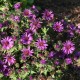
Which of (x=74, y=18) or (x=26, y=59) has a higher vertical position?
(x=74, y=18)

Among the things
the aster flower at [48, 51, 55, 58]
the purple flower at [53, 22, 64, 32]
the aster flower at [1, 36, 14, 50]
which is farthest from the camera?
the purple flower at [53, 22, 64, 32]

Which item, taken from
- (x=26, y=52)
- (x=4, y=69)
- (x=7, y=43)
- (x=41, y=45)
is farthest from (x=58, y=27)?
(x=4, y=69)

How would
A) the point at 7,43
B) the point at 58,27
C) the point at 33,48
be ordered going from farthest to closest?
the point at 58,27 → the point at 33,48 → the point at 7,43

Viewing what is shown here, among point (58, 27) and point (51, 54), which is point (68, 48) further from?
point (58, 27)

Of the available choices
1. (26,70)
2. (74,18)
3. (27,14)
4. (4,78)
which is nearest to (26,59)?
(26,70)

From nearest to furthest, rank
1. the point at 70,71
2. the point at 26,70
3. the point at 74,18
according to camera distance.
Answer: the point at 26,70 < the point at 70,71 < the point at 74,18

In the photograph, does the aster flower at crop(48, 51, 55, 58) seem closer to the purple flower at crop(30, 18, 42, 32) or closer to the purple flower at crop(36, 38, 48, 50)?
the purple flower at crop(36, 38, 48, 50)

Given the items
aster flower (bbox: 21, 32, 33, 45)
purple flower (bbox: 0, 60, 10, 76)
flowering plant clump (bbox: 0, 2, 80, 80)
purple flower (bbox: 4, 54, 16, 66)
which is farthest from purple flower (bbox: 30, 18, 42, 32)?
purple flower (bbox: 0, 60, 10, 76)

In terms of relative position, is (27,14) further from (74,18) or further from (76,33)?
(74,18)
